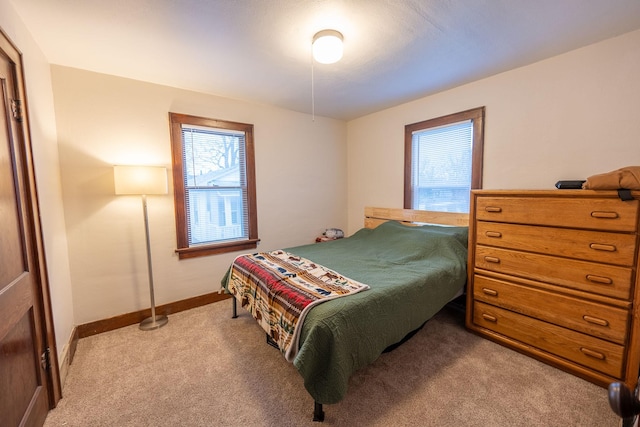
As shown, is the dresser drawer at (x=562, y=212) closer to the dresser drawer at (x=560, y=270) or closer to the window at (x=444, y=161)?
the dresser drawer at (x=560, y=270)

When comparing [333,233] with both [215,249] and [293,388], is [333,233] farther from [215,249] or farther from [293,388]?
[293,388]

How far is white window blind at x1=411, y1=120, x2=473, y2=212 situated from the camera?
2.84 metres

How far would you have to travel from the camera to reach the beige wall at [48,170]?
5.41 ft

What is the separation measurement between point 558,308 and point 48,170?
3824mm

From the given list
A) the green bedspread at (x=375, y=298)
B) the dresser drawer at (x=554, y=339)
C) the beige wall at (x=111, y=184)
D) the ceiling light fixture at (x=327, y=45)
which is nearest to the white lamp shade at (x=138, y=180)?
the beige wall at (x=111, y=184)

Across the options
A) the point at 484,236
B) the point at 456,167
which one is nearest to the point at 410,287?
the point at 484,236

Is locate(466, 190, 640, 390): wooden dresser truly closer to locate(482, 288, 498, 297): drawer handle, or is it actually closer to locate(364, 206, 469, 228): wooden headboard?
locate(482, 288, 498, 297): drawer handle

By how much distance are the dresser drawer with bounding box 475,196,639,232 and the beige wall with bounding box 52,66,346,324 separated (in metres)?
2.43

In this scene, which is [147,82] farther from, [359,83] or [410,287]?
[410,287]

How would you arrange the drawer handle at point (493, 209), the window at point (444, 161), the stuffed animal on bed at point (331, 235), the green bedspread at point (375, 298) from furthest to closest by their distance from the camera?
the stuffed animal on bed at point (331, 235)
the window at point (444, 161)
the drawer handle at point (493, 209)
the green bedspread at point (375, 298)

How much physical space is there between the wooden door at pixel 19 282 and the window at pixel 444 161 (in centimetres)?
335

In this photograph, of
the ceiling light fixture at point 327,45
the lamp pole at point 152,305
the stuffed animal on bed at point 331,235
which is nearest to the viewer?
the ceiling light fixture at point 327,45

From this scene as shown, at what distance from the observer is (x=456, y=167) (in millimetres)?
2914

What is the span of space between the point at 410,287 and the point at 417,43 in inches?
70.6
